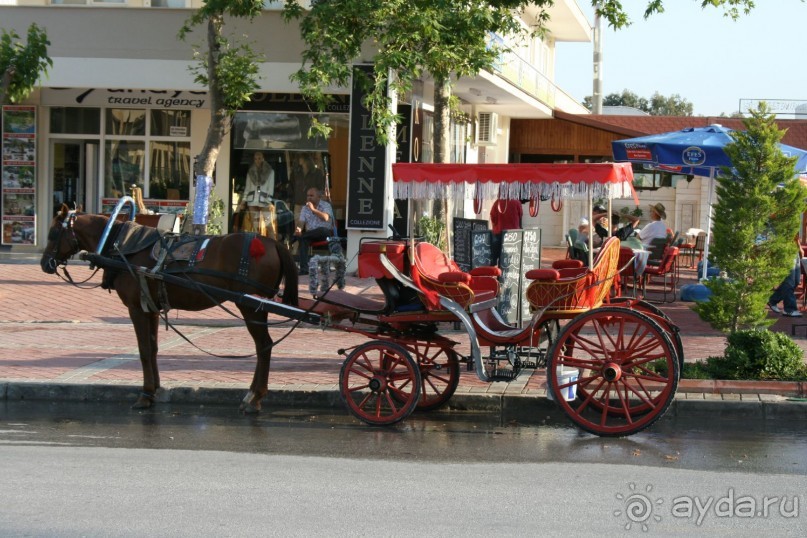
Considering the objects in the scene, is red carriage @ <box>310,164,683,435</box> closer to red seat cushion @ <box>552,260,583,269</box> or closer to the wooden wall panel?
red seat cushion @ <box>552,260,583,269</box>

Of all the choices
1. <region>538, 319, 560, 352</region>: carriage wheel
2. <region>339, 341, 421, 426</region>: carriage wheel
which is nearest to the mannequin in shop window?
<region>538, 319, 560, 352</region>: carriage wheel

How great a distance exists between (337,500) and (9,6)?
17.3 metres

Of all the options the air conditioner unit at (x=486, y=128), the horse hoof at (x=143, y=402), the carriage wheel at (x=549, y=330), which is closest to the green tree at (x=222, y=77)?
the horse hoof at (x=143, y=402)

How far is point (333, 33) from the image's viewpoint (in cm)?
1508

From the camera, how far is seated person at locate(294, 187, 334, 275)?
58.9 feet

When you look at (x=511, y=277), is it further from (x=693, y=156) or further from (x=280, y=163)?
(x=280, y=163)

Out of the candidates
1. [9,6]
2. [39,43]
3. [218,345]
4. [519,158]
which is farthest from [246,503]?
[519,158]

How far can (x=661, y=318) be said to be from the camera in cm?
875

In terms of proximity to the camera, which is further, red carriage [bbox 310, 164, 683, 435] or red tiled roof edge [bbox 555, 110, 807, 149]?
red tiled roof edge [bbox 555, 110, 807, 149]

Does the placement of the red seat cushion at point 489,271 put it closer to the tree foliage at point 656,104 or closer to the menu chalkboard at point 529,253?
the menu chalkboard at point 529,253

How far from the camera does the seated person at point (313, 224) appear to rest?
706 inches

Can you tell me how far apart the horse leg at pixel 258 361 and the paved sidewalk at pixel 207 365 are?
0.19m

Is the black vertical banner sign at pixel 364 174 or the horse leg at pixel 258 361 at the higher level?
the black vertical banner sign at pixel 364 174

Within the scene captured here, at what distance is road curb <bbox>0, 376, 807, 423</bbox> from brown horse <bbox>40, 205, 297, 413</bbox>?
1.28 feet
